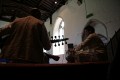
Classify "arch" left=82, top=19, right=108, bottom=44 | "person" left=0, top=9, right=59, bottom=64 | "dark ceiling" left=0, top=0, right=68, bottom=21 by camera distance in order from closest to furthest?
"person" left=0, top=9, right=59, bottom=64, "arch" left=82, top=19, right=108, bottom=44, "dark ceiling" left=0, top=0, right=68, bottom=21

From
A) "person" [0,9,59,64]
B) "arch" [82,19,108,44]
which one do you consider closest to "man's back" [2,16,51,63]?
"person" [0,9,59,64]

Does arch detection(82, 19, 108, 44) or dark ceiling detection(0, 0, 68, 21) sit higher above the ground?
dark ceiling detection(0, 0, 68, 21)

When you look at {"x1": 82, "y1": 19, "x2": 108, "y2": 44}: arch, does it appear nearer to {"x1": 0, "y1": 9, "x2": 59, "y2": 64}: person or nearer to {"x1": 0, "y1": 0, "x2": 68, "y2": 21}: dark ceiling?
{"x1": 0, "y1": 0, "x2": 68, "y2": 21}: dark ceiling

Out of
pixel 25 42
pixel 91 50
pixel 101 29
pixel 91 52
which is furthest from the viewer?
pixel 101 29

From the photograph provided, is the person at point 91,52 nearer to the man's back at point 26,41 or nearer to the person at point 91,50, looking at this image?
the person at point 91,50

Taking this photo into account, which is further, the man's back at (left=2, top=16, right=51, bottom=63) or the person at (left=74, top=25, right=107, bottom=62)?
the person at (left=74, top=25, right=107, bottom=62)

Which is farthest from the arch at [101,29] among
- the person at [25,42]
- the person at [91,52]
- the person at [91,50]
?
the person at [25,42]

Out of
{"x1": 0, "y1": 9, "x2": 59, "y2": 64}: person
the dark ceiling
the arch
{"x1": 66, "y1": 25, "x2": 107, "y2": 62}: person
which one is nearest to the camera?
{"x1": 0, "y1": 9, "x2": 59, "y2": 64}: person

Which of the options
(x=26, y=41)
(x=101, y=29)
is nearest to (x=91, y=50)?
(x=26, y=41)

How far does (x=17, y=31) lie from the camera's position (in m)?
2.31

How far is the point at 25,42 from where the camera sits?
7.36 feet

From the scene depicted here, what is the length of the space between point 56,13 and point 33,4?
5.14 feet

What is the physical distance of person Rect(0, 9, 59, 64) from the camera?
84.5 inches

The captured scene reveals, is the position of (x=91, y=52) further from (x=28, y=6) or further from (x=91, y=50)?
(x=28, y=6)
